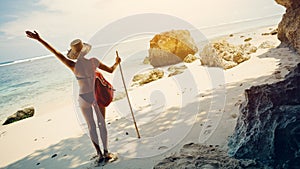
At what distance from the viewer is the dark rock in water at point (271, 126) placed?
2.81 m

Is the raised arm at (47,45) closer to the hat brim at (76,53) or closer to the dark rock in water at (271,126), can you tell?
the hat brim at (76,53)

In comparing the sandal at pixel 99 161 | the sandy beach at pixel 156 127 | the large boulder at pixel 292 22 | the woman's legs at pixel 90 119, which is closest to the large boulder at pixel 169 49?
the large boulder at pixel 292 22

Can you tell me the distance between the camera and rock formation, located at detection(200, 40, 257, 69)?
34.3 ft

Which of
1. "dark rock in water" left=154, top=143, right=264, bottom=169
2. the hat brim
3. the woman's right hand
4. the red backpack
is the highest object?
the woman's right hand

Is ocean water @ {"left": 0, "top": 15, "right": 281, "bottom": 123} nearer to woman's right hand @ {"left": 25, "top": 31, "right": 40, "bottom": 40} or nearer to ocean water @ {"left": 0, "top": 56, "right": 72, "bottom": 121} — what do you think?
ocean water @ {"left": 0, "top": 56, "right": 72, "bottom": 121}

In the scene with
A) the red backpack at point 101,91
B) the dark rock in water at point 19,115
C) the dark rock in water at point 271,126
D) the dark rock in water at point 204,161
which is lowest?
the dark rock in water at point 19,115

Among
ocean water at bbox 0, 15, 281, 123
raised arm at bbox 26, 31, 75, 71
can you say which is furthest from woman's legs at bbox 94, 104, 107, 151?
ocean water at bbox 0, 15, 281, 123

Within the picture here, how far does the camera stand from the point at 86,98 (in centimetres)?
439

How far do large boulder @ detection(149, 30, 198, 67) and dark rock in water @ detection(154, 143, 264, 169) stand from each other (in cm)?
1424

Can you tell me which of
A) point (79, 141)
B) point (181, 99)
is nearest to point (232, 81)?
point (181, 99)

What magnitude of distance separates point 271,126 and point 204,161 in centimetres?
98

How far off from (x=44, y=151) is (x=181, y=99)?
4.14m

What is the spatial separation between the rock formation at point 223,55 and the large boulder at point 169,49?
214 inches

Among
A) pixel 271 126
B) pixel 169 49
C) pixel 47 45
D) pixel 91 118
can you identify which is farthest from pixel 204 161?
pixel 169 49
